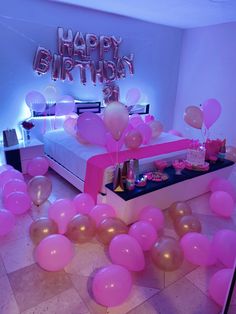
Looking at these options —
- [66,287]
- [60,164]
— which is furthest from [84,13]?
[66,287]

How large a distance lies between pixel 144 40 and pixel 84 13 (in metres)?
1.34

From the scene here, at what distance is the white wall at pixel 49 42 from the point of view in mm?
3383

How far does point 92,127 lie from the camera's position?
9.02 feet

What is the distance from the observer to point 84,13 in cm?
382

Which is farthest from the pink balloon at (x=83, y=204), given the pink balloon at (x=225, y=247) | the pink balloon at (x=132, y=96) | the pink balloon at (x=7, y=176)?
the pink balloon at (x=132, y=96)

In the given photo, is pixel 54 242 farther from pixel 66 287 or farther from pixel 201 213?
pixel 201 213

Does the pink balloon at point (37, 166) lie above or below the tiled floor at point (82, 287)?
above

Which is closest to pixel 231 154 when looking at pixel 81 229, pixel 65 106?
pixel 81 229

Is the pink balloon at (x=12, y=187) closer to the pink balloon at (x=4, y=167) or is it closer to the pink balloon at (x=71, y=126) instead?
the pink balloon at (x=4, y=167)

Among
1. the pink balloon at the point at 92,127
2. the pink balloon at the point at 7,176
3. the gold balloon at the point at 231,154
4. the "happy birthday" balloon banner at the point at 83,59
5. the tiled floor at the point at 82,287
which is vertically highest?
the "happy birthday" balloon banner at the point at 83,59

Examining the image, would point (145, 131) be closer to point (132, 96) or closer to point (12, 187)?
point (132, 96)

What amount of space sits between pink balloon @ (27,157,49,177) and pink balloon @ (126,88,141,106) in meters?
2.04

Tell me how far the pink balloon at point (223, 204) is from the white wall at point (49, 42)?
2.77 m

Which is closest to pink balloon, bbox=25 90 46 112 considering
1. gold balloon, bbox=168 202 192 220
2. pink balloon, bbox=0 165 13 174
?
pink balloon, bbox=0 165 13 174
